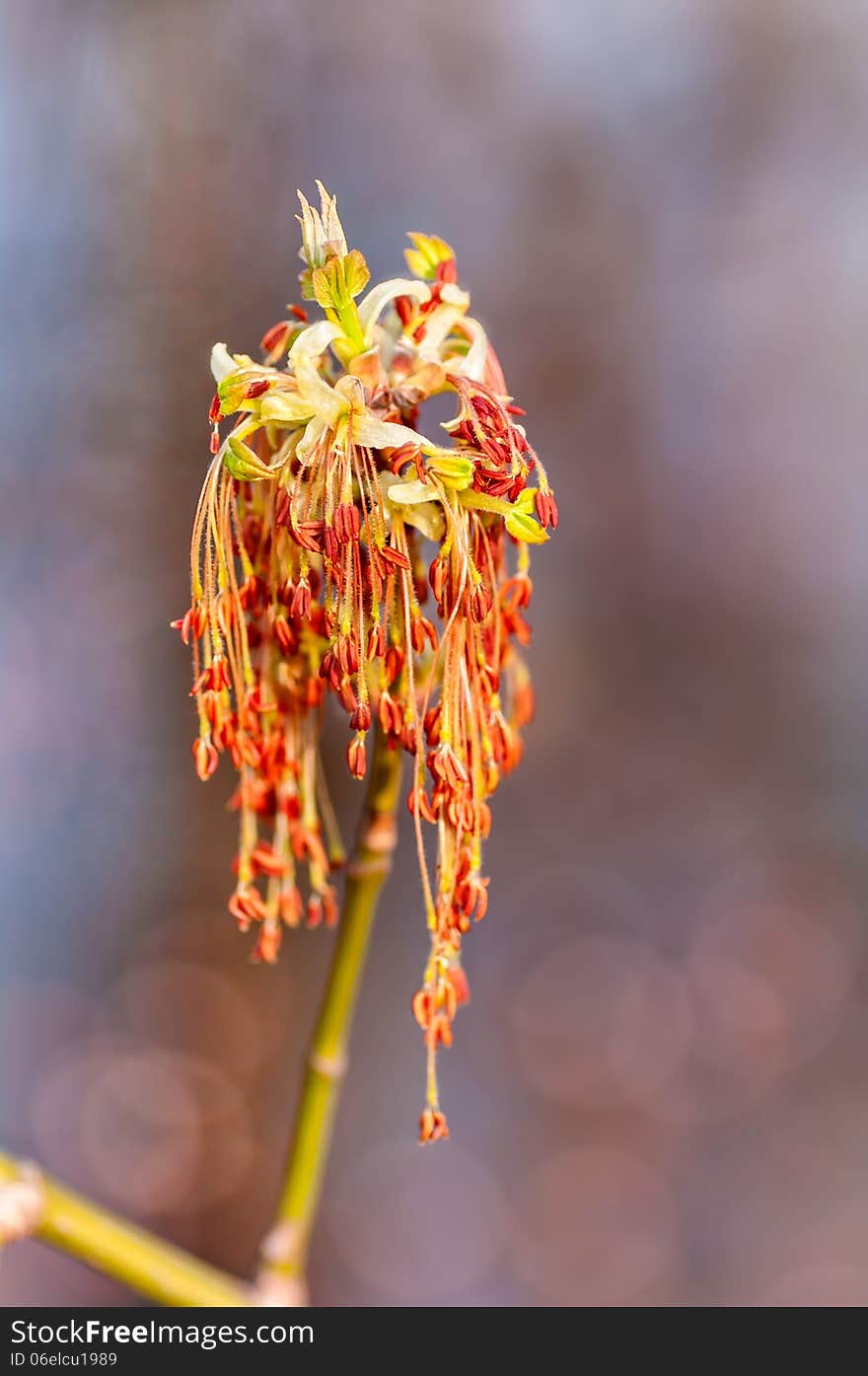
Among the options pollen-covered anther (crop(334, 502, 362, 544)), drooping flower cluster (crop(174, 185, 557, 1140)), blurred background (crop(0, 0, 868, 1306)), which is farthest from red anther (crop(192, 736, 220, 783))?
blurred background (crop(0, 0, 868, 1306))

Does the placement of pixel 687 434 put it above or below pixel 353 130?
below

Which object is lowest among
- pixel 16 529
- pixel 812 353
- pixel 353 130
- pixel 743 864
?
pixel 743 864

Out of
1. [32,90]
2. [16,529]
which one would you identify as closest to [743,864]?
[16,529]

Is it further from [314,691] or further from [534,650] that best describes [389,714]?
[534,650]

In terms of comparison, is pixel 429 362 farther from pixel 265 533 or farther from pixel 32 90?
pixel 32 90

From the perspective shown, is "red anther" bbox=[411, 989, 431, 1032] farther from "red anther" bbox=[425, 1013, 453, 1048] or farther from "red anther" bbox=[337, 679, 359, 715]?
"red anther" bbox=[337, 679, 359, 715]

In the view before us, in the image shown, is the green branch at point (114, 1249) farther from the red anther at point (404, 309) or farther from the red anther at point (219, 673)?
the red anther at point (404, 309)
